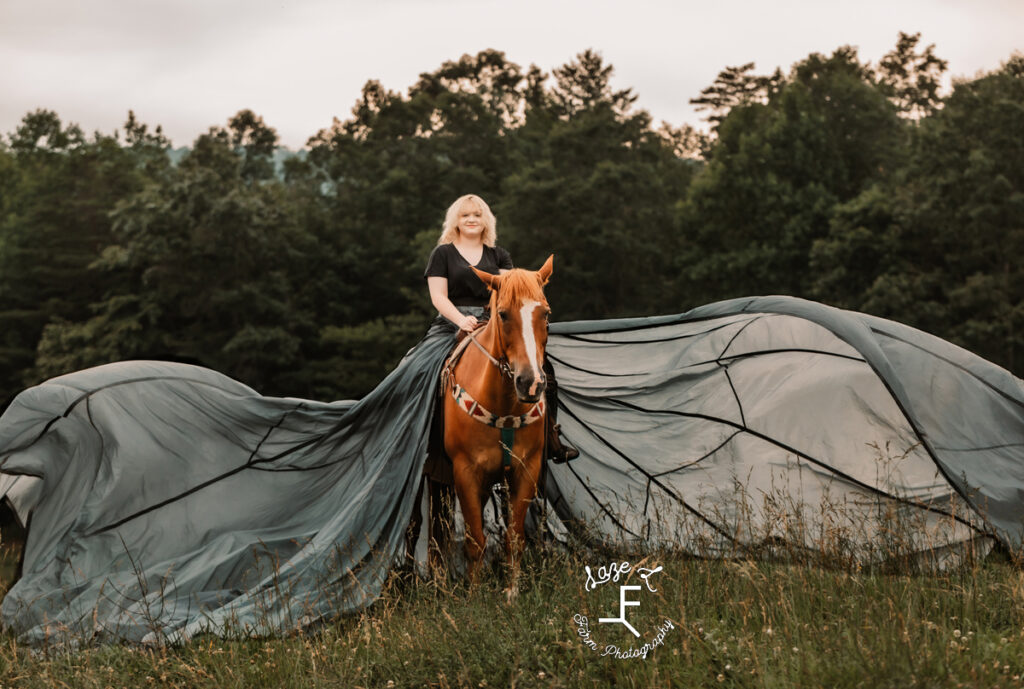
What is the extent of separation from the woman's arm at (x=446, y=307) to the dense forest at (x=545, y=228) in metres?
24.5

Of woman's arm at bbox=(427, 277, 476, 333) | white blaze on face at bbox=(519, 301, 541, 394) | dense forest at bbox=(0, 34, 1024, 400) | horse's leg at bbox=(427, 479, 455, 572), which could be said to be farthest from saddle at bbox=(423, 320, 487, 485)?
dense forest at bbox=(0, 34, 1024, 400)

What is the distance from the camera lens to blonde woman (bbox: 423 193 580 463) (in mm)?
6020

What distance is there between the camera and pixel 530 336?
4.61 metres

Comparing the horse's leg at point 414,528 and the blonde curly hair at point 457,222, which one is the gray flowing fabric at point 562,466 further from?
the blonde curly hair at point 457,222

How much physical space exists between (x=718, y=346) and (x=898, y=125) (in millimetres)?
37045

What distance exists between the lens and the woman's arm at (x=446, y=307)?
18.1 ft

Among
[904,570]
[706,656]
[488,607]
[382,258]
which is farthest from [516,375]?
[382,258]

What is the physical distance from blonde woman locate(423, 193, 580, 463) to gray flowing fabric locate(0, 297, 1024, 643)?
372 mm

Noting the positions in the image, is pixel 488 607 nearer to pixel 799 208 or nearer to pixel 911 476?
pixel 911 476

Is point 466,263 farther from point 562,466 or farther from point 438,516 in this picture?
point 562,466

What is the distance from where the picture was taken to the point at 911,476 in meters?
6.39

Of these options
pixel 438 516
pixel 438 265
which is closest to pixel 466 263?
pixel 438 265

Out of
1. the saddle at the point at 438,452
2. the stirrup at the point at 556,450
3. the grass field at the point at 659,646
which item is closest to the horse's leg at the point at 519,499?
the grass field at the point at 659,646

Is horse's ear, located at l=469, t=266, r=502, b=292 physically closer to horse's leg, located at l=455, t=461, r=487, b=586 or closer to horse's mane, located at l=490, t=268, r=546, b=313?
horse's mane, located at l=490, t=268, r=546, b=313
